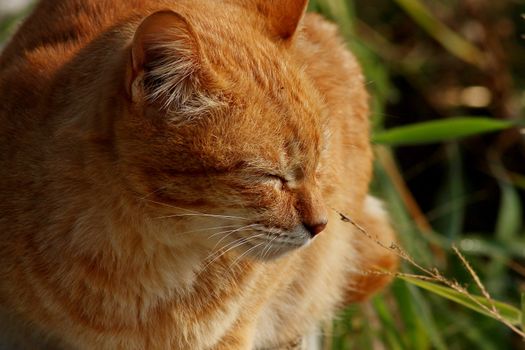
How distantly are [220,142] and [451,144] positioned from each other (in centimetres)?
253

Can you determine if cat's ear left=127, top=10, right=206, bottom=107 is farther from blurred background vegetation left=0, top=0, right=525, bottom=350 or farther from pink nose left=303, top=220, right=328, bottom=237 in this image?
blurred background vegetation left=0, top=0, right=525, bottom=350

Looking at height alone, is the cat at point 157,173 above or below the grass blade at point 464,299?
above

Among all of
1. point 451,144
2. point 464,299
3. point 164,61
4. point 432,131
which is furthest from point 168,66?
point 451,144

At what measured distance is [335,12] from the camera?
3.58 metres

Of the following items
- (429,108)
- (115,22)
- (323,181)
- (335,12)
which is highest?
(115,22)

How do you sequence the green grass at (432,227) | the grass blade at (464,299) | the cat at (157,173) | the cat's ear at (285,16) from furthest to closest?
the green grass at (432,227), the grass blade at (464,299), the cat's ear at (285,16), the cat at (157,173)

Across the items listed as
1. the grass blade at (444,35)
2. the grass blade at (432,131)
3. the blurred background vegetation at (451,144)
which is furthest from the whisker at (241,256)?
the grass blade at (444,35)

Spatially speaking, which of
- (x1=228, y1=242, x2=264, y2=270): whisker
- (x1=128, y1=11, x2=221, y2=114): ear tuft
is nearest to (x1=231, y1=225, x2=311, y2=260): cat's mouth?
(x1=228, y1=242, x2=264, y2=270): whisker

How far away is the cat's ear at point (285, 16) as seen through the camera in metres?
2.07

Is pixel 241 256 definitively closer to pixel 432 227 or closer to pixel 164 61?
pixel 164 61

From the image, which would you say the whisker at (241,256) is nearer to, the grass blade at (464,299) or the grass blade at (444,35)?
the grass blade at (464,299)

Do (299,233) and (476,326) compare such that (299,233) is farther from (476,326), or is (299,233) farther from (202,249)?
(476,326)

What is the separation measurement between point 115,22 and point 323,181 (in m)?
0.57

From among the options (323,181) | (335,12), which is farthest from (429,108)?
(323,181)
